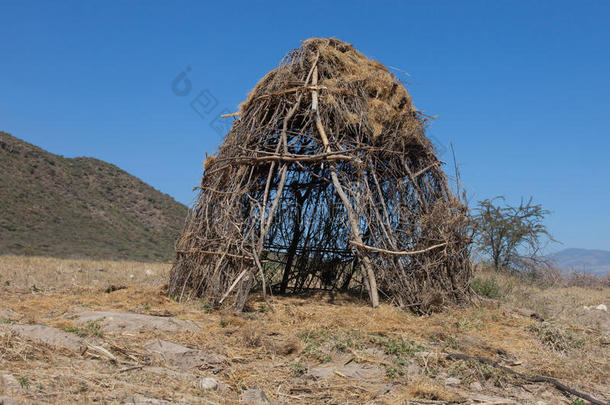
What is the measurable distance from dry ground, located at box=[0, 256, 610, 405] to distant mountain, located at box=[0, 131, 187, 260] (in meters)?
18.7

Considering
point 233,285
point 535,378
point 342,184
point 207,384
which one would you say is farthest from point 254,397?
point 342,184

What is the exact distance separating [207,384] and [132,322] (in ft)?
6.96

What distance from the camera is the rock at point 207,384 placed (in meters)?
4.25

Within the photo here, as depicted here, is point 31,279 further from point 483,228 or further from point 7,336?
point 483,228

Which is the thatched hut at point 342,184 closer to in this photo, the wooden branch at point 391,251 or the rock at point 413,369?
the wooden branch at point 391,251

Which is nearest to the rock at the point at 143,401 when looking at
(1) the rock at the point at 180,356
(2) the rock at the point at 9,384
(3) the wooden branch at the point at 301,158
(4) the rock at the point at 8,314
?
(2) the rock at the point at 9,384

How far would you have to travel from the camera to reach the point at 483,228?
1555cm

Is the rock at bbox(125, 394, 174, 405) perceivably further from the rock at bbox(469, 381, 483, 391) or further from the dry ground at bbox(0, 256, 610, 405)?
the rock at bbox(469, 381, 483, 391)

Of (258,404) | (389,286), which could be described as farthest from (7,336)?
(389,286)

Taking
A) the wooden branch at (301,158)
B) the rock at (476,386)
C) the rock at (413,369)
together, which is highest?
the wooden branch at (301,158)

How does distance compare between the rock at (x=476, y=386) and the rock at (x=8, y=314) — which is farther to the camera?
the rock at (x=8, y=314)

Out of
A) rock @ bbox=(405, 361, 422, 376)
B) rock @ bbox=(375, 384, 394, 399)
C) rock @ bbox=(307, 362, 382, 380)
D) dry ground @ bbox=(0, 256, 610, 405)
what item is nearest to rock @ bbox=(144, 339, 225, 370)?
dry ground @ bbox=(0, 256, 610, 405)

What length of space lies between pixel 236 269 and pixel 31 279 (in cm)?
574

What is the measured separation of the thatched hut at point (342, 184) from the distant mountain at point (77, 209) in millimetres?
17657
